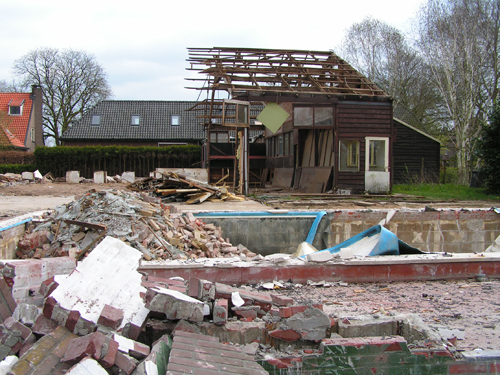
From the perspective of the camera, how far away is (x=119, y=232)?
6.77m

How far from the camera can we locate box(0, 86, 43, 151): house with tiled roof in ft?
127

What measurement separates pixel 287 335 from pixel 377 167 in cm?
1481

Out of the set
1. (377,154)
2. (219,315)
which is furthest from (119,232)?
(377,154)

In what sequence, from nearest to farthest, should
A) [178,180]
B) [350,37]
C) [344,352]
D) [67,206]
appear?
[344,352] < [67,206] < [178,180] < [350,37]

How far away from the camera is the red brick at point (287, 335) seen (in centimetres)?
354

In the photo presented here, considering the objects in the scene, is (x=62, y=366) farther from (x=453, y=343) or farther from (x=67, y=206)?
(x=67, y=206)

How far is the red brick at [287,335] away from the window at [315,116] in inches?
558

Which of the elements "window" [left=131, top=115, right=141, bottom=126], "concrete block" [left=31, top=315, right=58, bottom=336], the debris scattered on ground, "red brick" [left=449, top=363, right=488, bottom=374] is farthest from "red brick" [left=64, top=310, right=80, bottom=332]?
"window" [left=131, top=115, right=141, bottom=126]

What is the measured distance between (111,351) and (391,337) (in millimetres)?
2337

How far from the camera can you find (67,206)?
809 cm

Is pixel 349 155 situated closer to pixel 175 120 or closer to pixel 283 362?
pixel 283 362

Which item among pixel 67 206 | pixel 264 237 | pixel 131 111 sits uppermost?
pixel 131 111

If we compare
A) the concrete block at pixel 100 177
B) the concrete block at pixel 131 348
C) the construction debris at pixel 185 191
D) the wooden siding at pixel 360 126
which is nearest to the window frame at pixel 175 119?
the concrete block at pixel 100 177

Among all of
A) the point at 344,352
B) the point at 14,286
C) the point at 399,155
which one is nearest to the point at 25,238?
the point at 14,286
